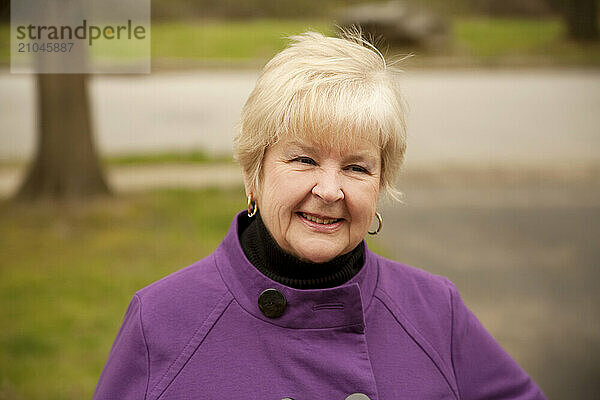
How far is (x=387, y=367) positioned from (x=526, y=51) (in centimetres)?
1421

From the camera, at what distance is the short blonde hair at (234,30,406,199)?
170 centimetres

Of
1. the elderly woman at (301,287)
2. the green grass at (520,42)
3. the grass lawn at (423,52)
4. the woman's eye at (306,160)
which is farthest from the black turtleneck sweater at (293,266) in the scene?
the green grass at (520,42)

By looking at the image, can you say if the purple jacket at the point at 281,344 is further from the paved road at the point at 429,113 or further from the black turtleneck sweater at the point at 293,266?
the paved road at the point at 429,113

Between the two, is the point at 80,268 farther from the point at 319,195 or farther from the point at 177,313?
the point at 319,195

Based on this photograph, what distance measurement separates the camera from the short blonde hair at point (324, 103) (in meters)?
1.70

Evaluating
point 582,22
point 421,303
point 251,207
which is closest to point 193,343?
point 251,207

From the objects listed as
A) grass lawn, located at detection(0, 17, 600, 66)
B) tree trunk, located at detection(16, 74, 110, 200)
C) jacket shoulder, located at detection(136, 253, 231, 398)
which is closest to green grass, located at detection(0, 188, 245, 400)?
tree trunk, located at detection(16, 74, 110, 200)

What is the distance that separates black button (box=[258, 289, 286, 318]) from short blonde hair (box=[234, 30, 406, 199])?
→ 28 cm

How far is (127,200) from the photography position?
7074 millimetres

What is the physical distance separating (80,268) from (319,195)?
4.35 meters

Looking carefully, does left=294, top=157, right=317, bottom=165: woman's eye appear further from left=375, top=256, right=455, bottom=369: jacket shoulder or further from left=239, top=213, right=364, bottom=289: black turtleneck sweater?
left=375, top=256, right=455, bottom=369: jacket shoulder

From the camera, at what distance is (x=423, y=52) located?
14562 millimetres

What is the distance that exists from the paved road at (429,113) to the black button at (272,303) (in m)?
7.32

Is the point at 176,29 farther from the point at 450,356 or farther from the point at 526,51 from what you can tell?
the point at 450,356
